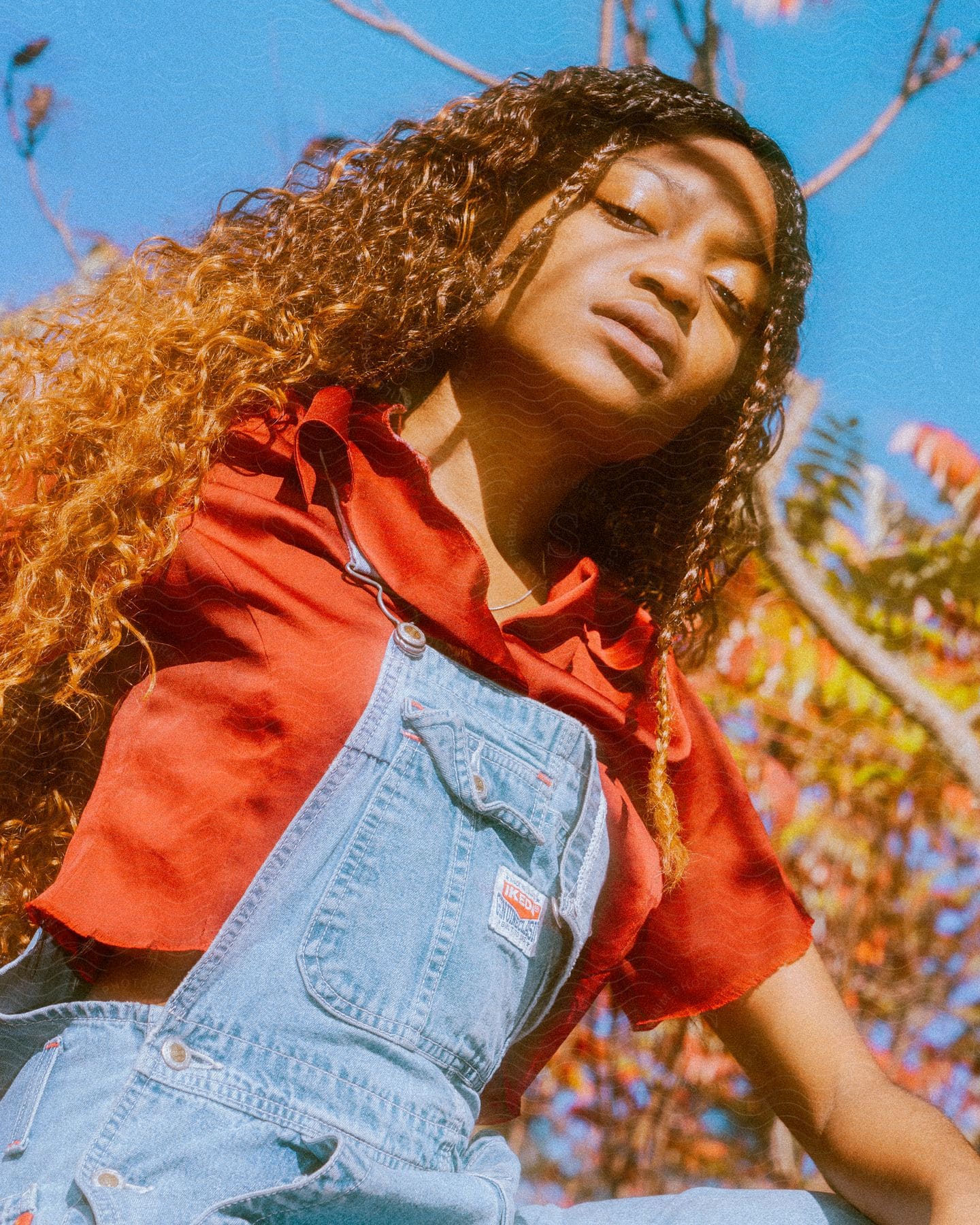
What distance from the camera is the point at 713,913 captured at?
801 mm

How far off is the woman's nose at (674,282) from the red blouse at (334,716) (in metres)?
0.19

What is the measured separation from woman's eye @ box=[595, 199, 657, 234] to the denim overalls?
0.99 feet

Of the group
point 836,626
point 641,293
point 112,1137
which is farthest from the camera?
point 836,626

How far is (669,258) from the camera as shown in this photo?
727mm

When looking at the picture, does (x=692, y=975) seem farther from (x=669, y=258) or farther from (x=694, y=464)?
(x=669, y=258)

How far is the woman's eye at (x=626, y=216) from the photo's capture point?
74 centimetres

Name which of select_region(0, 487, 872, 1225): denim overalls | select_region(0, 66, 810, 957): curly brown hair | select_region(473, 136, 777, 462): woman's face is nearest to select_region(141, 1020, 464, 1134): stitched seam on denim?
select_region(0, 487, 872, 1225): denim overalls

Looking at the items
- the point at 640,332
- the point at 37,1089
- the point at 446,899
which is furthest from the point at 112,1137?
the point at 640,332

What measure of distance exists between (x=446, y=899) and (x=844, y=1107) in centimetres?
34

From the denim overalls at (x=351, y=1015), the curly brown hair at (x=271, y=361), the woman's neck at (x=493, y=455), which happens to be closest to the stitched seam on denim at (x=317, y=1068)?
the denim overalls at (x=351, y=1015)

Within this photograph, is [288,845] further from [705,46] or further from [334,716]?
[705,46]

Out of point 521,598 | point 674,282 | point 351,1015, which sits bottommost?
point 351,1015

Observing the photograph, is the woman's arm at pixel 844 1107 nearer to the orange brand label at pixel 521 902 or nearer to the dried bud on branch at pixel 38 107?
the orange brand label at pixel 521 902

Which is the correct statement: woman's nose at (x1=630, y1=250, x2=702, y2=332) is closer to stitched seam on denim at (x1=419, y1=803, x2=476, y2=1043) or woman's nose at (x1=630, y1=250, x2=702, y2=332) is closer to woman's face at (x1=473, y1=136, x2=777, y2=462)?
woman's face at (x1=473, y1=136, x2=777, y2=462)
